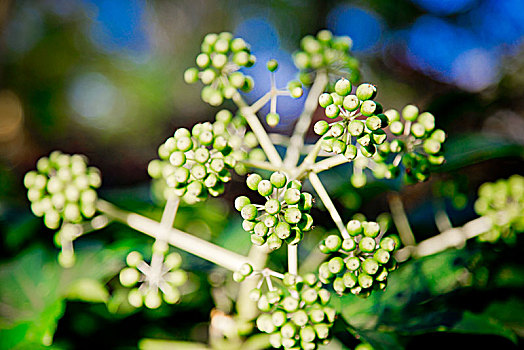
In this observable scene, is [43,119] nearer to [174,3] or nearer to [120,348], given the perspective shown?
[174,3]

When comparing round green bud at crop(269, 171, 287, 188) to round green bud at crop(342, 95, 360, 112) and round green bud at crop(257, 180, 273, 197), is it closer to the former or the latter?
round green bud at crop(257, 180, 273, 197)

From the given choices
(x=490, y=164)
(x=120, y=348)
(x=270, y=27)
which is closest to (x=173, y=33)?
(x=270, y=27)

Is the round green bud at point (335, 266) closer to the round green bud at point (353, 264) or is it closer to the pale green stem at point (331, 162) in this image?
the round green bud at point (353, 264)

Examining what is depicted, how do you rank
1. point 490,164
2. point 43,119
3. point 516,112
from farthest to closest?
point 43,119 → point 516,112 → point 490,164

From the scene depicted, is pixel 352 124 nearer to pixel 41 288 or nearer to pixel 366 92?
pixel 366 92

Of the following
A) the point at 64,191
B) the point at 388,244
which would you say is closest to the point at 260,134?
the point at 388,244
